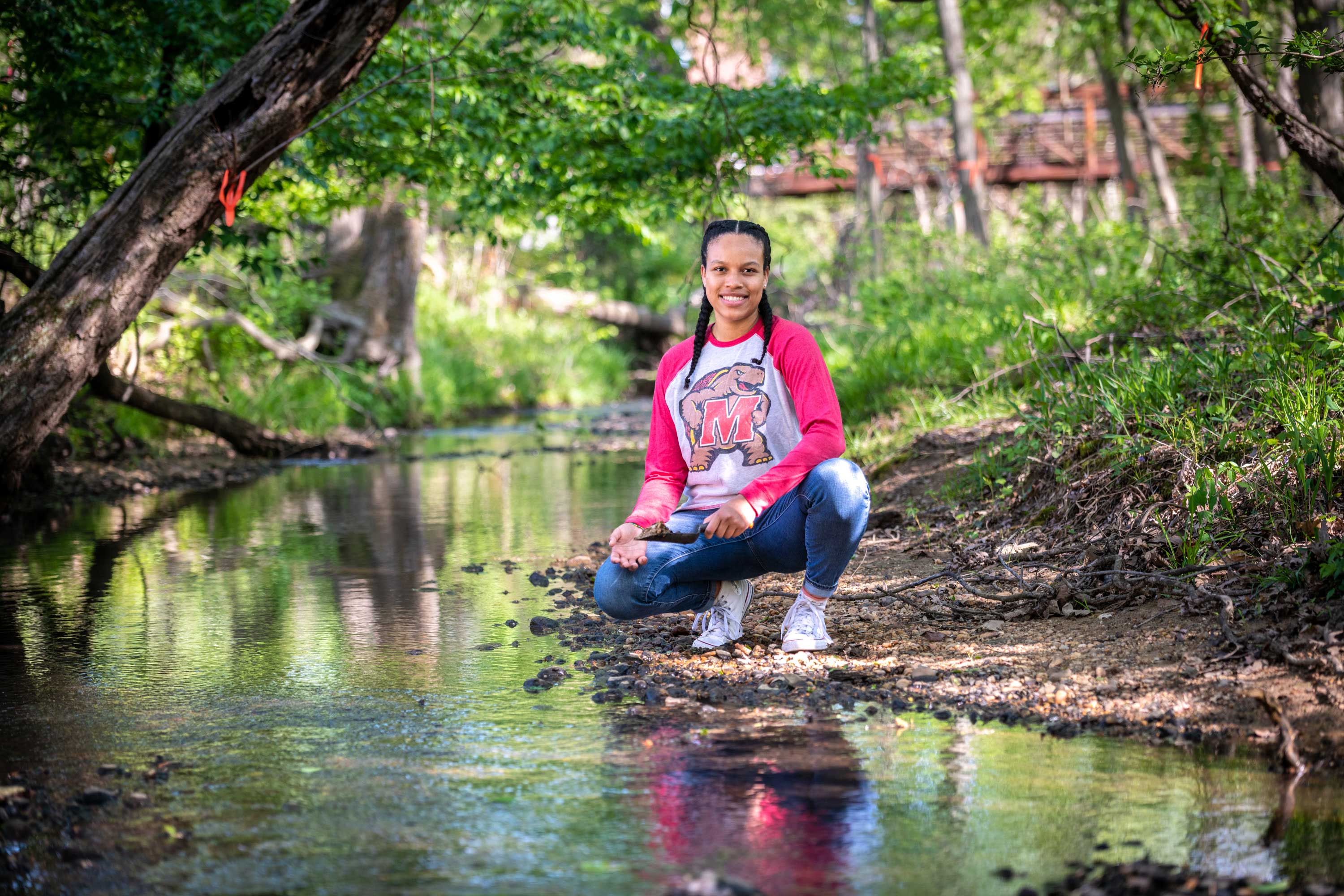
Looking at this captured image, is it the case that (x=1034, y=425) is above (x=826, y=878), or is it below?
above

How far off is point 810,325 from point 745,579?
10.8 meters

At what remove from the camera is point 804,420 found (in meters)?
4.33

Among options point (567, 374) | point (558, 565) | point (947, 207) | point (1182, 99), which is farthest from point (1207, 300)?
point (1182, 99)

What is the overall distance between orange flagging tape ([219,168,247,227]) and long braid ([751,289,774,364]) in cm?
379

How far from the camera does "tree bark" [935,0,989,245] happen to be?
1650 cm

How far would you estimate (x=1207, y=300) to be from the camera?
7949mm

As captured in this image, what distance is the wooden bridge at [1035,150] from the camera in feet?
97.5

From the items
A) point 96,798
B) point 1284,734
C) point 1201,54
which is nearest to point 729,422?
point 1284,734

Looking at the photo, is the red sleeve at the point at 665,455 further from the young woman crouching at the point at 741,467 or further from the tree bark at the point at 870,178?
the tree bark at the point at 870,178

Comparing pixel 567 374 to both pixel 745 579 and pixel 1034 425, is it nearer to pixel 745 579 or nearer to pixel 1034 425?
pixel 1034 425

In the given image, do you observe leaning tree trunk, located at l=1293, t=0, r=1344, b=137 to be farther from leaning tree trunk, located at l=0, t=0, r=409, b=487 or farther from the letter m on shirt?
leaning tree trunk, located at l=0, t=0, r=409, b=487

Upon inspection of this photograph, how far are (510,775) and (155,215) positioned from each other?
4.79 meters

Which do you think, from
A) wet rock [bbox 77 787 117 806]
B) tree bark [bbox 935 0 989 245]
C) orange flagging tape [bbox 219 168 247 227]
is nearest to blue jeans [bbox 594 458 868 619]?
wet rock [bbox 77 787 117 806]

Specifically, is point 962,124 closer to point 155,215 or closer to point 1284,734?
point 155,215
